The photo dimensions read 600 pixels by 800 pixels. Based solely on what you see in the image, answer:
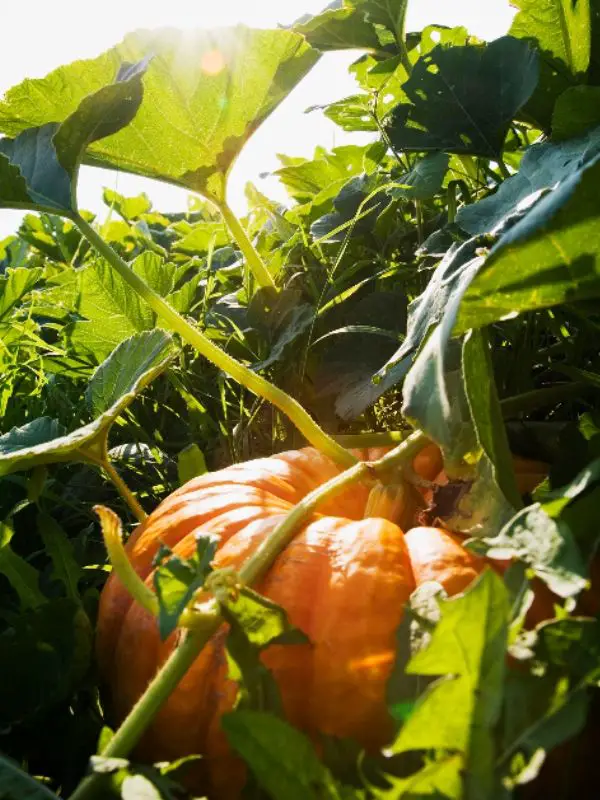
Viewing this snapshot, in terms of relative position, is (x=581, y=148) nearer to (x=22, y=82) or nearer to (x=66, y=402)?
(x=22, y=82)

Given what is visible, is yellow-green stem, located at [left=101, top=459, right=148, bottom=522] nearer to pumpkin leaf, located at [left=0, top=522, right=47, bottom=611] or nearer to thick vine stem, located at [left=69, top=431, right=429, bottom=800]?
pumpkin leaf, located at [left=0, top=522, right=47, bottom=611]

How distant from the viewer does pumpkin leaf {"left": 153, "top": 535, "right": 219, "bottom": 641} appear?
28.5 inches

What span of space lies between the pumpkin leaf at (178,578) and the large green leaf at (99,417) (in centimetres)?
36

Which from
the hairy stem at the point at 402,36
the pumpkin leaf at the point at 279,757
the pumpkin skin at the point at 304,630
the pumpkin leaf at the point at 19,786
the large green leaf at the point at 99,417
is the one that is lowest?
the pumpkin skin at the point at 304,630

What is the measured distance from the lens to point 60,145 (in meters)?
1.21

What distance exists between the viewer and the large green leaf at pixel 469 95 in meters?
1.28

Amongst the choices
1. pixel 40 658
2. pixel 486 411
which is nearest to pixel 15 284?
pixel 40 658

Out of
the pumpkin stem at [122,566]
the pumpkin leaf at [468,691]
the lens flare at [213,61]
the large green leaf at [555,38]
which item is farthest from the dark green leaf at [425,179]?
the pumpkin leaf at [468,691]

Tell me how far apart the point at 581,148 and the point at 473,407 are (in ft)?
1.40

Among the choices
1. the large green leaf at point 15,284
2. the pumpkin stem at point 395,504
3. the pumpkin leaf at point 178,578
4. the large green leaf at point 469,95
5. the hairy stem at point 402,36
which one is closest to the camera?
the pumpkin leaf at point 178,578

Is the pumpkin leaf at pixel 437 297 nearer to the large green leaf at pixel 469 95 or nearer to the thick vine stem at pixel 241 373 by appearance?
the thick vine stem at pixel 241 373

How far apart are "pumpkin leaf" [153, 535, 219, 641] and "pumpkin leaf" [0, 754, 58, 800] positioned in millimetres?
171

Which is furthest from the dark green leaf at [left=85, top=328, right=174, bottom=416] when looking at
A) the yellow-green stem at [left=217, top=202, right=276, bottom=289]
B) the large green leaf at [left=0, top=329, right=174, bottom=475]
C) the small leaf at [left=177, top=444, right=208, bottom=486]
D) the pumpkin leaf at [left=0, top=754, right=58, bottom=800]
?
the pumpkin leaf at [left=0, top=754, right=58, bottom=800]

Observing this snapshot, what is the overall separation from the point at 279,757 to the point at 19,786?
0.85 feet
